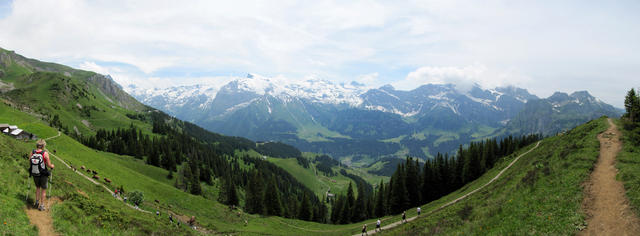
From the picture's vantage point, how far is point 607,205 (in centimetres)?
2502

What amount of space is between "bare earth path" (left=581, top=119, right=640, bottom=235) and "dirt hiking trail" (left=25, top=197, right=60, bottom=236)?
39.2 metres

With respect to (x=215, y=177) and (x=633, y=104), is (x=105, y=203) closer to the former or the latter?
(x=633, y=104)

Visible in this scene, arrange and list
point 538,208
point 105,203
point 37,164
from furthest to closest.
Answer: point 105,203, point 538,208, point 37,164

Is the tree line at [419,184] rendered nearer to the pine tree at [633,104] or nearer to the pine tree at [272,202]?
the pine tree at [272,202]

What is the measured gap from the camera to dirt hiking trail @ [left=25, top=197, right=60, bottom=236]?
1661cm

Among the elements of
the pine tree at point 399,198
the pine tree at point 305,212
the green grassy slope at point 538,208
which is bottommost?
the pine tree at point 305,212

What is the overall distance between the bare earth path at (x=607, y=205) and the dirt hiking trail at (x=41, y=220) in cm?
3922

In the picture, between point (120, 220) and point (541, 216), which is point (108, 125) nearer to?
point (120, 220)

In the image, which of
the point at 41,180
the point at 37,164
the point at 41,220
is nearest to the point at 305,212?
the point at 41,220

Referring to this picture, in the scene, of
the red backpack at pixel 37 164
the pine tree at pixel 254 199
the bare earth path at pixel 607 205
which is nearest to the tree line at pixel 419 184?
the pine tree at pixel 254 199

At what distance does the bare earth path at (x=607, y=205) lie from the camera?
21953 millimetres

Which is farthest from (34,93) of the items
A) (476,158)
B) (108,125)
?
(476,158)

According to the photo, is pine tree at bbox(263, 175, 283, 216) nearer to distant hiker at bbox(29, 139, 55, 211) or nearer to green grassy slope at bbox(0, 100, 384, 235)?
green grassy slope at bbox(0, 100, 384, 235)

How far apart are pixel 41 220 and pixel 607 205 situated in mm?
45050
